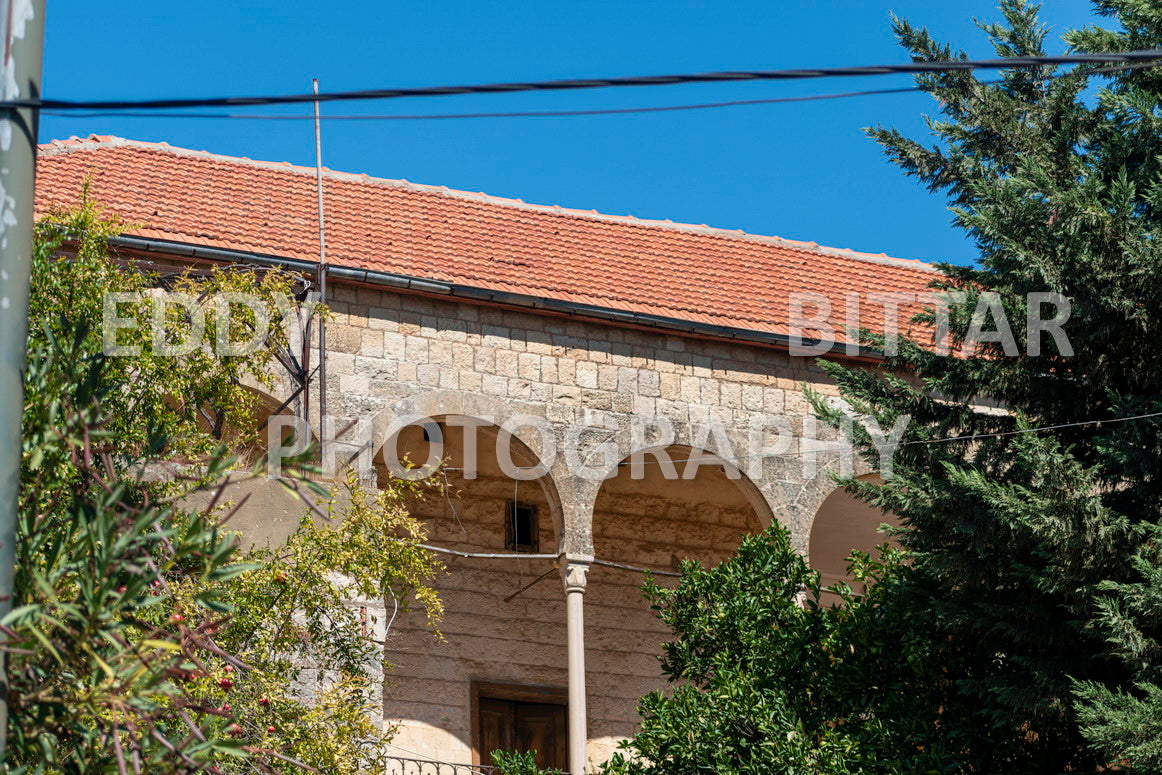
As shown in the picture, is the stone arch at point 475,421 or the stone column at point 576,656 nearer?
the stone column at point 576,656

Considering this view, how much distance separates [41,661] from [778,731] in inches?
211

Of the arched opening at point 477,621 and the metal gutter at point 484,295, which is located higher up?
the metal gutter at point 484,295

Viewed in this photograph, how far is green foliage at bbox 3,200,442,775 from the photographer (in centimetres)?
412

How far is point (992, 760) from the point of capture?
29.1ft

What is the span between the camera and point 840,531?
16.5 metres

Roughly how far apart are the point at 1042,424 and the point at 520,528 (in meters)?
7.36

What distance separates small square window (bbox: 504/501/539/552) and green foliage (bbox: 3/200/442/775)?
5226 millimetres

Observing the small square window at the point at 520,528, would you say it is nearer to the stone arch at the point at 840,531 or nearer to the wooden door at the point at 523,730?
the wooden door at the point at 523,730

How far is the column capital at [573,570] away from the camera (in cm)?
1352

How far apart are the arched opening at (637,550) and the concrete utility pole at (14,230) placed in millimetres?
11246

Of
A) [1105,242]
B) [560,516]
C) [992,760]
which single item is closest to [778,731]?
[992,760]

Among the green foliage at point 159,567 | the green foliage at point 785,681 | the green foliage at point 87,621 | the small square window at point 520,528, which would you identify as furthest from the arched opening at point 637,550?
the green foliage at point 87,621

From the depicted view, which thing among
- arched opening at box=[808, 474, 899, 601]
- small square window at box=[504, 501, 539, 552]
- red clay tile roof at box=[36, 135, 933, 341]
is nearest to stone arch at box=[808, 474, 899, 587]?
arched opening at box=[808, 474, 899, 601]

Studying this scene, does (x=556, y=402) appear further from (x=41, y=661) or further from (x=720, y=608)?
(x=41, y=661)
